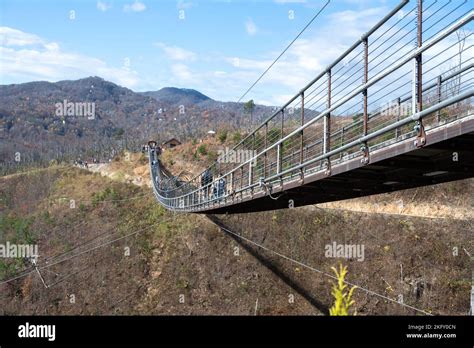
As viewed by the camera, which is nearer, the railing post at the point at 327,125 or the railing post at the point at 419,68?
the railing post at the point at 419,68

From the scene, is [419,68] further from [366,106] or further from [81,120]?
[81,120]

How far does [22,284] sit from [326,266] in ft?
48.2

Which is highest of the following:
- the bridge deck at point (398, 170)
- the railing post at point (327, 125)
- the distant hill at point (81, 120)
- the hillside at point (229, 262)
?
the distant hill at point (81, 120)

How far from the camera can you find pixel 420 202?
16.0m

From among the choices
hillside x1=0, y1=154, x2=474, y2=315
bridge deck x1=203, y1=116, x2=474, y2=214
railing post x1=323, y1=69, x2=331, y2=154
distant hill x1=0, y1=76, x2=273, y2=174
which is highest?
distant hill x1=0, y1=76, x2=273, y2=174

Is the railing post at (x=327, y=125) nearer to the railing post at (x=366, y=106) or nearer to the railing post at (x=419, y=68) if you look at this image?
the railing post at (x=366, y=106)

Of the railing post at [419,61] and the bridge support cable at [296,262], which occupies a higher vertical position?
the railing post at [419,61]

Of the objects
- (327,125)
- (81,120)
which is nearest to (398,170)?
(327,125)

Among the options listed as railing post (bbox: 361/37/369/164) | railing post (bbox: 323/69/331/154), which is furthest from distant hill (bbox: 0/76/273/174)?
railing post (bbox: 361/37/369/164)

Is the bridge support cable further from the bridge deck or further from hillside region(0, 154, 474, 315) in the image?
the bridge deck

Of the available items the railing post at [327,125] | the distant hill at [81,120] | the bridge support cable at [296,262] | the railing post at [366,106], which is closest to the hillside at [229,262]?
the bridge support cable at [296,262]

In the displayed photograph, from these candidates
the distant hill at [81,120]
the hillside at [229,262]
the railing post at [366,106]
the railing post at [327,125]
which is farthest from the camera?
the distant hill at [81,120]

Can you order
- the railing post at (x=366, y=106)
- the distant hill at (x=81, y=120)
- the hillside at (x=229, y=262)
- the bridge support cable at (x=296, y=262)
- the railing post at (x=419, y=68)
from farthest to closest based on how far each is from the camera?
1. the distant hill at (x=81, y=120)
2. the hillside at (x=229, y=262)
3. the bridge support cable at (x=296, y=262)
4. the railing post at (x=366, y=106)
5. the railing post at (x=419, y=68)
